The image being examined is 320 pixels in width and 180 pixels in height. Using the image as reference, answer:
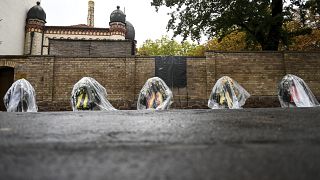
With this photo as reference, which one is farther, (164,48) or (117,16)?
(164,48)

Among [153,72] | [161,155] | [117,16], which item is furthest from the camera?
[117,16]

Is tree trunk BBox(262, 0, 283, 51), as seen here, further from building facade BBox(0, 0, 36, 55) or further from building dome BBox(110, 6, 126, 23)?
building facade BBox(0, 0, 36, 55)

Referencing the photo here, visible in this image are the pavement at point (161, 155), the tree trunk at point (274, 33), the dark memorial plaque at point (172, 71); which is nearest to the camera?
the pavement at point (161, 155)

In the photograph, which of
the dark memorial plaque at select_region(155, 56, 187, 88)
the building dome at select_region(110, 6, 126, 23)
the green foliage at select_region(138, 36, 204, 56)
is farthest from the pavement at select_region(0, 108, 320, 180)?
the green foliage at select_region(138, 36, 204, 56)

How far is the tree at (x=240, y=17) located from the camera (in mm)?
15398

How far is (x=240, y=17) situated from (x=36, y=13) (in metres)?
18.2

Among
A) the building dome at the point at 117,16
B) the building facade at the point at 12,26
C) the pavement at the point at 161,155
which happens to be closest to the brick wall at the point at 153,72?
the building facade at the point at 12,26

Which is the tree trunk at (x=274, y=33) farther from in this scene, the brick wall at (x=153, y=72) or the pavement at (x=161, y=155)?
the pavement at (x=161, y=155)

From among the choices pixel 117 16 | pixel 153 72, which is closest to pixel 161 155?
pixel 153 72

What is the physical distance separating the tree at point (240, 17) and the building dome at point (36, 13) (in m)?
13.8

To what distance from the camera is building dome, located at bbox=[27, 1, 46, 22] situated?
27.3 m

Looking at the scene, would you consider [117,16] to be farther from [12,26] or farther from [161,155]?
[161,155]

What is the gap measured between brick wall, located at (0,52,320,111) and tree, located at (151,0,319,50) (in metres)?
1.77

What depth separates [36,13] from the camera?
89.9ft
